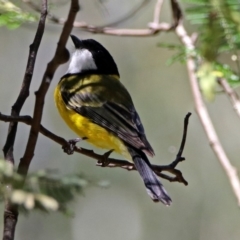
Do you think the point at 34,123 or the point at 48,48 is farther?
the point at 48,48

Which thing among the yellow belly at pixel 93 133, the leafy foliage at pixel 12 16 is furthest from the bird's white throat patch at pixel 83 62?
the leafy foliage at pixel 12 16

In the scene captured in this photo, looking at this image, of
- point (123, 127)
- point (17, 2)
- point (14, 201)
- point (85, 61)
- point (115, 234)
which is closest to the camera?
point (14, 201)

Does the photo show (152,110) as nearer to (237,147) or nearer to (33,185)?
(237,147)

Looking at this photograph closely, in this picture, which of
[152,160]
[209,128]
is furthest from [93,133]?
[152,160]

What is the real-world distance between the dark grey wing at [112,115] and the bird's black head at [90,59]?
0.59m

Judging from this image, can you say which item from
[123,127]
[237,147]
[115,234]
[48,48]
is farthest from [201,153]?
[123,127]

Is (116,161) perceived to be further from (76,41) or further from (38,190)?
(76,41)

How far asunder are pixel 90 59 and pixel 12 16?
72.7 inches

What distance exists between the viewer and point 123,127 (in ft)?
9.41

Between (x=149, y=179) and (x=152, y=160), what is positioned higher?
(x=152, y=160)

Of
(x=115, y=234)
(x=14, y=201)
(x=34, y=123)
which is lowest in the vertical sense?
(x=115, y=234)

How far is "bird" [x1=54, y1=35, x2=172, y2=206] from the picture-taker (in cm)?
264

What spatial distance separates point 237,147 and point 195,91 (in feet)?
13.4

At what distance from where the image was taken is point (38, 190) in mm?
1101
